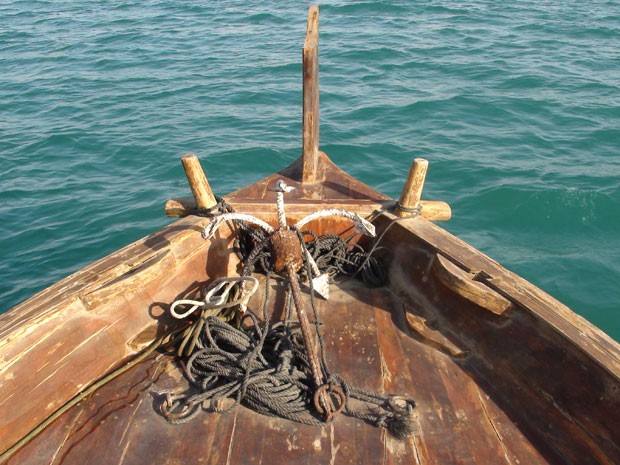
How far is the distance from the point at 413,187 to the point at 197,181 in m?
1.88

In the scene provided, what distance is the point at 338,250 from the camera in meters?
3.71

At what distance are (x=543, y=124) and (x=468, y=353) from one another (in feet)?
27.6

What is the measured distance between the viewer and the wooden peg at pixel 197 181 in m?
3.40

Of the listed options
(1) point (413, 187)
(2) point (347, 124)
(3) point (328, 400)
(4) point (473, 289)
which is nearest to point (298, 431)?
(3) point (328, 400)

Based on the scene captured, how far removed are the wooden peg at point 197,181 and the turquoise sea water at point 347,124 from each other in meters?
4.05

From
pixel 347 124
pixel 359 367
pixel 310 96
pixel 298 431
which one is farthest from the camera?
pixel 347 124

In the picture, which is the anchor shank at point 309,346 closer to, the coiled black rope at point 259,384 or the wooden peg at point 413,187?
the coiled black rope at point 259,384

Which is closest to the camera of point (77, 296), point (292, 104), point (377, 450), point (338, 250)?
point (377, 450)

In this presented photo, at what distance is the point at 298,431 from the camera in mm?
2391

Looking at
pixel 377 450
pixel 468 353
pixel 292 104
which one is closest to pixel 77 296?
pixel 377 450

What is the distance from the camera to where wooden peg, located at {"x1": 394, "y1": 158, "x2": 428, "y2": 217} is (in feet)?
11.1

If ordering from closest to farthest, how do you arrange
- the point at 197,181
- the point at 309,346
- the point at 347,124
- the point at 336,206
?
the point at 309,346
the point at 197,181
the point at 336,206
the point at 347,124

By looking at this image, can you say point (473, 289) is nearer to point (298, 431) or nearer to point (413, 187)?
point (413, 187)

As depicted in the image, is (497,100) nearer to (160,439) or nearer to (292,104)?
(292,104)
